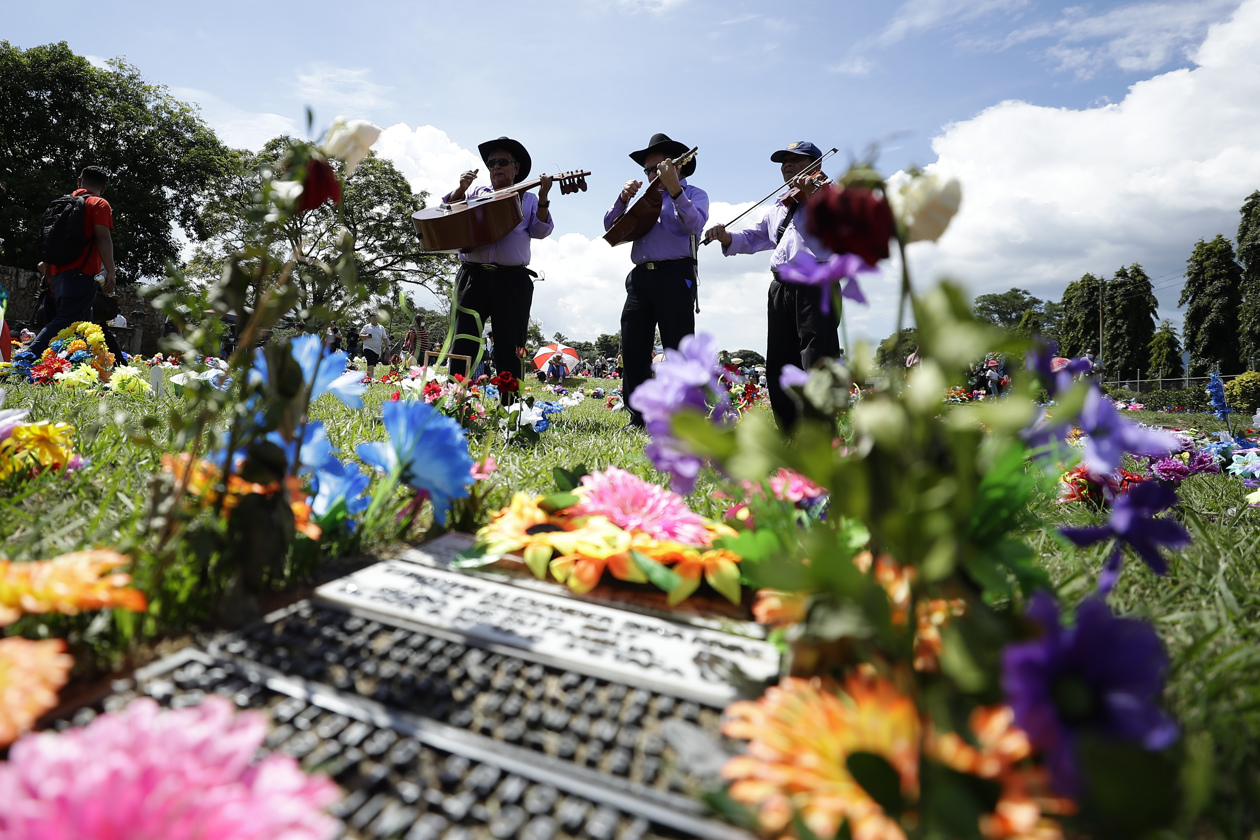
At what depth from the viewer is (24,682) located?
26.0 inches

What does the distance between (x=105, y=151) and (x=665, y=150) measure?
941 inches

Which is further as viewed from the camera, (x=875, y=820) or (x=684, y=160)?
(x=684, y=160)

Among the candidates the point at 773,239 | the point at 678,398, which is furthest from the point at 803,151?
the point at 678,398

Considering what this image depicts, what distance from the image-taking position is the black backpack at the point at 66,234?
4715mm

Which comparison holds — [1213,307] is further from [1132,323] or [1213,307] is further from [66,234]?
[66,234]

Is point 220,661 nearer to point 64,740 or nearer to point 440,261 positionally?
point 64,740

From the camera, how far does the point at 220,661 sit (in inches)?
34.7

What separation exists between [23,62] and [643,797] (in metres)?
27.7

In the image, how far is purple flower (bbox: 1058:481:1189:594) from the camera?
2.52ft

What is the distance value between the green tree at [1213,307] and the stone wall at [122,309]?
4117 cm

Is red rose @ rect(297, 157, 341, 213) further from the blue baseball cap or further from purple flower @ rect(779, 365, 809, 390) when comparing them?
the blue baseball cap

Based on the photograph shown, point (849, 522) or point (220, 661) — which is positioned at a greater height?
point (849, 522)

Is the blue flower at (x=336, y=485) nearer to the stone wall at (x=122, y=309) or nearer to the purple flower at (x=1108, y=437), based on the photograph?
the purple flower at (x=1108, y=437)

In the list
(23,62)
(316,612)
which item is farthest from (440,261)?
(316,612)
